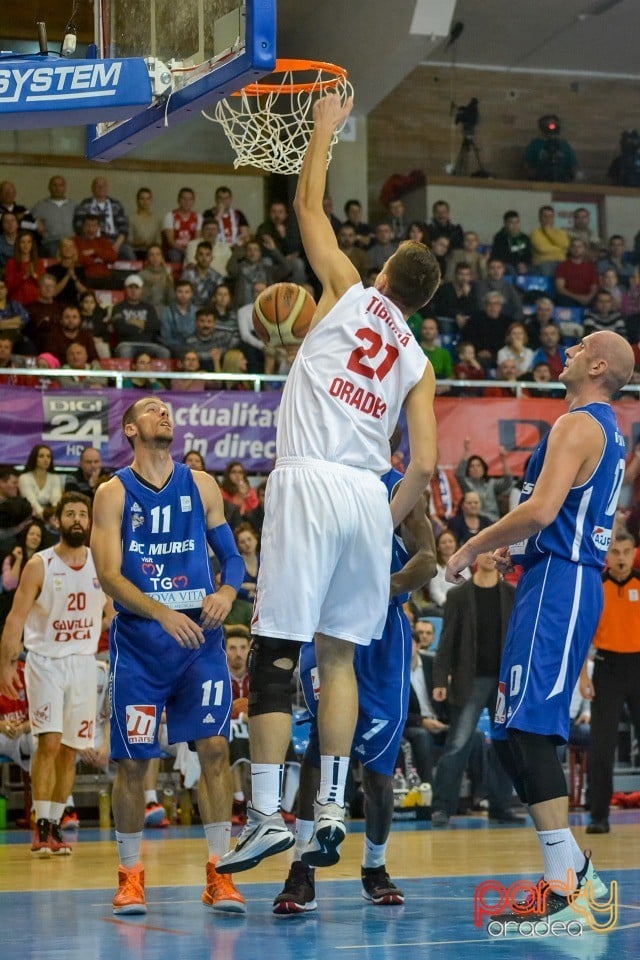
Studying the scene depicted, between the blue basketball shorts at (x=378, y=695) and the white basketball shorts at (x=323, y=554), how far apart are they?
1015mm

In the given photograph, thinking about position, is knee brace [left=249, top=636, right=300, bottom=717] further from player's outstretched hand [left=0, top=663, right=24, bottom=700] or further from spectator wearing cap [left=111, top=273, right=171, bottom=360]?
spectator wearing cap [left=111, top=273, right=171, bottom=360]

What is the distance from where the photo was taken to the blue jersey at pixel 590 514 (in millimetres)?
5906

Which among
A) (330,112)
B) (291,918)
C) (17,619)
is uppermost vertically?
(330,112)

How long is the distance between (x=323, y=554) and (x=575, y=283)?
1668 centimetres

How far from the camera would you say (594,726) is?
11320 mm

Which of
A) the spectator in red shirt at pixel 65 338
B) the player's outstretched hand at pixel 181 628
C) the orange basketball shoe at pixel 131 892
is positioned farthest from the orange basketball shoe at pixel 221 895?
the spectator in red shirt at pixel 65 338

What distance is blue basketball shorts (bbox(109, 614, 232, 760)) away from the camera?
22.0 ft

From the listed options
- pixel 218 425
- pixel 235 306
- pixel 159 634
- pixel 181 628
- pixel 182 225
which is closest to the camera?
pixel 181 628

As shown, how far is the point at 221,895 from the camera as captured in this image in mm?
6504

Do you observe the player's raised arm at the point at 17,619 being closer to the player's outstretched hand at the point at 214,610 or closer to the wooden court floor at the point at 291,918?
the wooden court floor at the point at 291,918

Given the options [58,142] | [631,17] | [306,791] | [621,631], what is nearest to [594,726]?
[621,631]

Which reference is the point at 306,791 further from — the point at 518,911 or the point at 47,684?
the point at 47,684

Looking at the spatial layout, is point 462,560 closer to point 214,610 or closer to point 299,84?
point 214,610

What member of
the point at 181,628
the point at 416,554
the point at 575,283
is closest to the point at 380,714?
the point at 416,554
